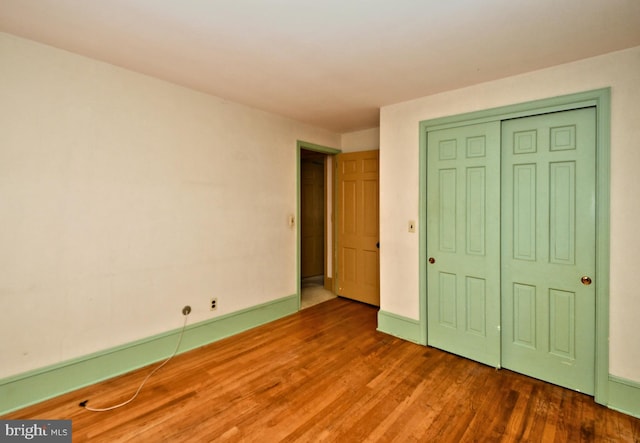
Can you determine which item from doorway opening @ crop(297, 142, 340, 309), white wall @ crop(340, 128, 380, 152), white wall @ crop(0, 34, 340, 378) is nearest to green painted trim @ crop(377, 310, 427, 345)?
white wall @ crop(0, 34, 340, 378)

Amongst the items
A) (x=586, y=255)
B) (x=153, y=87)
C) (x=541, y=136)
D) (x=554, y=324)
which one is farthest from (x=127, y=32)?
(x=554, y=324)

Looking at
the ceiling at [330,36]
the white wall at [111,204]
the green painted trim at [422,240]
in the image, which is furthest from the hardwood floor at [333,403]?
the ceiling at [330,36]

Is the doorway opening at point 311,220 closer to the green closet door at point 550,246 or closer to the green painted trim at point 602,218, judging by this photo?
the green closet door at point 550,246

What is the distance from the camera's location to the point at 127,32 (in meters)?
1.95

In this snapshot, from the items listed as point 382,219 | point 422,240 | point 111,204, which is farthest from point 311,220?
point 111,204

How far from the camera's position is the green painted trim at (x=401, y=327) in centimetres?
313

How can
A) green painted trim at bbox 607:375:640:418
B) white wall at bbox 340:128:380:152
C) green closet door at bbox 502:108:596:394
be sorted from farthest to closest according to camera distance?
white wall at bbox 340:128:380:152, green closet door at bbox 502:108:596:394, green painted trim at bbox 607:375:640:418

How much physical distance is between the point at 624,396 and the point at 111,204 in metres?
4.02

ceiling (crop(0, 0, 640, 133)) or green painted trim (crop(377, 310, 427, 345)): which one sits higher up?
ceiling (crop(0, 0, 640, 133))

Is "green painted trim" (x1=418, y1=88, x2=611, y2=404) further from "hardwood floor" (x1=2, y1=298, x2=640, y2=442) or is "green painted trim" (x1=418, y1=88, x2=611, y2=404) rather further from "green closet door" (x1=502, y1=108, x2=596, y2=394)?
"hardwood floor" (x1=2, y1=298, x2=640, y2=442)

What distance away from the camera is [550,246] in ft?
8.04

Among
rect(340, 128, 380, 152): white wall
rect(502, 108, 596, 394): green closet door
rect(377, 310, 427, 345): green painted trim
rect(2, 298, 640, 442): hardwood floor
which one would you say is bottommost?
rect(2, 298, 640, 442): hardwood floor

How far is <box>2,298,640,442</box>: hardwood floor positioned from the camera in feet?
6.21

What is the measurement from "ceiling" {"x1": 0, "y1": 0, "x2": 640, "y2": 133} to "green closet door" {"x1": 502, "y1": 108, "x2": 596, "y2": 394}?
59cm
